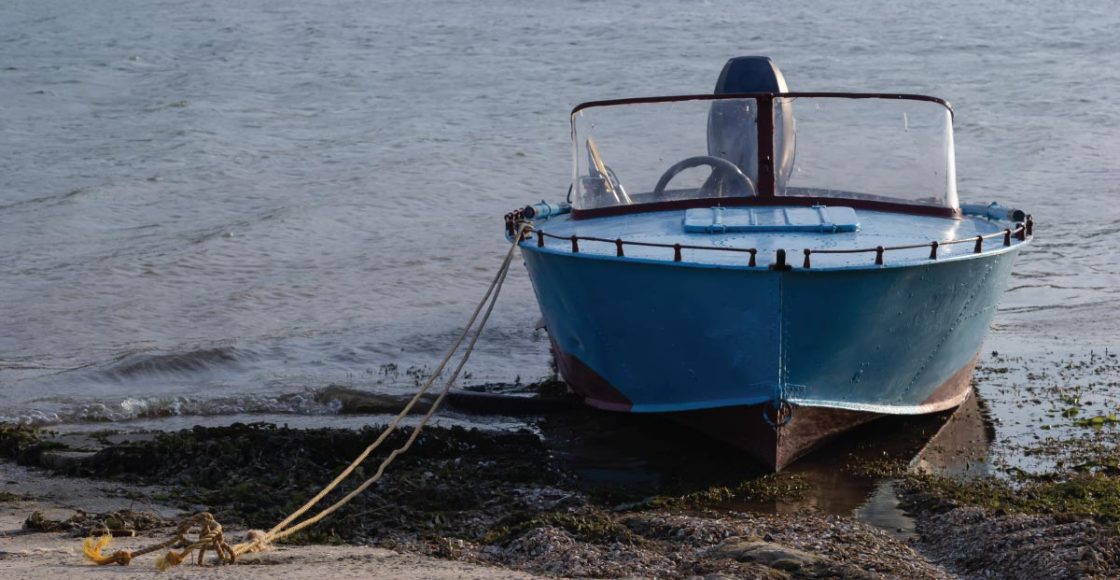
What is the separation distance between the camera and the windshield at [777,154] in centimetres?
882

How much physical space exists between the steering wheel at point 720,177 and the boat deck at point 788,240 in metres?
0.35

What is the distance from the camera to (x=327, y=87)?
2584cm

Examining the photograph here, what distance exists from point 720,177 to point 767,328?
76.9 inches

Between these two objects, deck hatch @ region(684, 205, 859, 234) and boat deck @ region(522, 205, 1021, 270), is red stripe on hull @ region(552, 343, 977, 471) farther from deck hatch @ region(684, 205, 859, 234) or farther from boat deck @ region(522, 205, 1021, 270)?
deck hatch @ region(684, 205, 859, 234)

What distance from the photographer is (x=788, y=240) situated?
775 centimetres

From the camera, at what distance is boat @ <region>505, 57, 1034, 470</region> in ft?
23.8

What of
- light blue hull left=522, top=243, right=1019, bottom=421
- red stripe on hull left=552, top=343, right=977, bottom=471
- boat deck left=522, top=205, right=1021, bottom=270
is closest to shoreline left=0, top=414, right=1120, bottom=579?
red stripe on hull left=552, top=343, right=977, bottom=471

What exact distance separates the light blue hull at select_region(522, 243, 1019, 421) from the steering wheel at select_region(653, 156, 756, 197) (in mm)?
1375

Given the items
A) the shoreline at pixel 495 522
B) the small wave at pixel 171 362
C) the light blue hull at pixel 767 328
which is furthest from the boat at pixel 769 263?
the small wave at pixel 171 362

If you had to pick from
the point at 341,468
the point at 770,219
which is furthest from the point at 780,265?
the point at 341,468

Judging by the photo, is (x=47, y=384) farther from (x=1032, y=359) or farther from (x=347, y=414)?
(x=1032, y=359)

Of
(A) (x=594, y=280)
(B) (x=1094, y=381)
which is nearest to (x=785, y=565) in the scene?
(A) (x=594, y=280)

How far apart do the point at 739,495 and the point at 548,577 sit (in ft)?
6.33

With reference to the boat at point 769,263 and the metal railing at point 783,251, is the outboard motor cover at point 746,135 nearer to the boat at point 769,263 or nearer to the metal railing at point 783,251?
the boat at point 769,263
